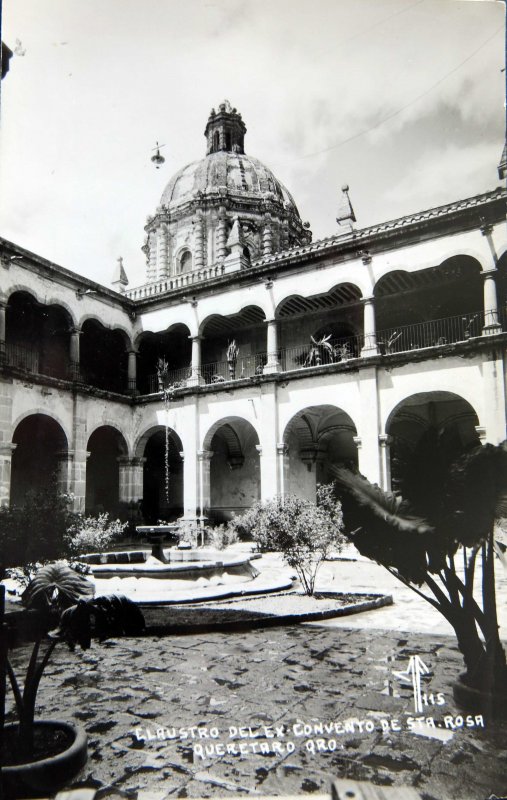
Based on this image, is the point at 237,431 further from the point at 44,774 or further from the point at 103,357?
the point at 44,774

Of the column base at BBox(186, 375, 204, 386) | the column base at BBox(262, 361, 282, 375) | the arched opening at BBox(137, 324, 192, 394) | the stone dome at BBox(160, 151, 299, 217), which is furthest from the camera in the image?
the stone dome at BBox(160, 151, 299, 217)

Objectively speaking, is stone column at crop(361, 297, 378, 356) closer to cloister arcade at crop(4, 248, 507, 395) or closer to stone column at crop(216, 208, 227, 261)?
cloister arcade at crop(4, 248, 507, 395)

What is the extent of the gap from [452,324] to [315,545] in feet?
31.9

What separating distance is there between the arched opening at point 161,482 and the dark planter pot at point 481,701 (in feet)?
59.5

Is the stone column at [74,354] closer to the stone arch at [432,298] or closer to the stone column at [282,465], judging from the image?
the stone column at [282,465]

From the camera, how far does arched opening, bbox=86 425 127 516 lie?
65.4 ft

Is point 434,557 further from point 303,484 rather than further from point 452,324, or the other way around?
point 303,484

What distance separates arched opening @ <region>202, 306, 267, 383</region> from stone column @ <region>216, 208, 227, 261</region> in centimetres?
486

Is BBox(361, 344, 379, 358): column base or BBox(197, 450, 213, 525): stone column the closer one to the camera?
BBox(361, 344, 379, 358): column base

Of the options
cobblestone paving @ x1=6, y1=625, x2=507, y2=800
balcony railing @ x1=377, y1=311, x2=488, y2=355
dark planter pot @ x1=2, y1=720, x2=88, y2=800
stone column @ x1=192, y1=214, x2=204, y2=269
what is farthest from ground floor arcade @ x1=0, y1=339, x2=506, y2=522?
dark planter pot @ x1=2, y1=720, x2=88, y2=800

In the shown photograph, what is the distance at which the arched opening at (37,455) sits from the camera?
1634cm

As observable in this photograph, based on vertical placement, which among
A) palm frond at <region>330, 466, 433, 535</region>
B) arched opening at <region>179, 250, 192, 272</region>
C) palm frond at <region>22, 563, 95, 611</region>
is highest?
arched opening at <region>179, 250, 192, 272</region>

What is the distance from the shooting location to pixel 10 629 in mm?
2789

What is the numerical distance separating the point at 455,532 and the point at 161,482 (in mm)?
19471
